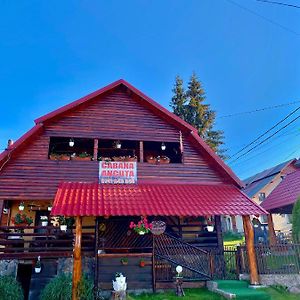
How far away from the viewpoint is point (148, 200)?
40.9ft

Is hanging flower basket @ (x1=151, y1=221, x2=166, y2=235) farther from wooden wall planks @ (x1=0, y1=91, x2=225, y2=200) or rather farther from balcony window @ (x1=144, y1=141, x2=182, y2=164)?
balcony window @ (x1=144, y1=141, x2=182, y2=164)

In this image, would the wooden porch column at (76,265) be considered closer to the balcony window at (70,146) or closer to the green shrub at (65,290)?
the green shrub at (65,290)

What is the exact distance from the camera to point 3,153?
13.0 metres

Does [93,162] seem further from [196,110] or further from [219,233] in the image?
[196,110]

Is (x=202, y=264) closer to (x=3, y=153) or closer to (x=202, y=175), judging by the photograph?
(x=202, y=175)

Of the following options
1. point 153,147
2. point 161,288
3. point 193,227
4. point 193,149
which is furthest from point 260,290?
point 153,147

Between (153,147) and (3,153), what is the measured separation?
25.3 feet

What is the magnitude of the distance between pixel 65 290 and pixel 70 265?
5.46 ft

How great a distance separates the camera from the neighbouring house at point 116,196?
39.0 ft

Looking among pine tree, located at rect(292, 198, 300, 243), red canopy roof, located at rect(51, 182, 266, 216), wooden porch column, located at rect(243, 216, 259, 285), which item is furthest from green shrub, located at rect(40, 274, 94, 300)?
pine tree, located at rect(292, 198, 300, 243)

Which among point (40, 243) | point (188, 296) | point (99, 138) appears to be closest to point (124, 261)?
point (188, 296)

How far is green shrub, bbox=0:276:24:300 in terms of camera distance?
10648 millimetres

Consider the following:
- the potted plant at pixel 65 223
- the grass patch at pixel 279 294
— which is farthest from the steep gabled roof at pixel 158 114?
the grass patch at pixel 279 294

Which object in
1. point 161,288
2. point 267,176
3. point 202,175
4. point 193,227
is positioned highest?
point 267,176
